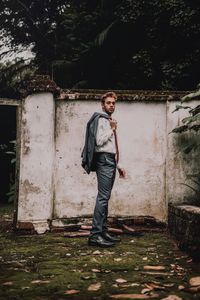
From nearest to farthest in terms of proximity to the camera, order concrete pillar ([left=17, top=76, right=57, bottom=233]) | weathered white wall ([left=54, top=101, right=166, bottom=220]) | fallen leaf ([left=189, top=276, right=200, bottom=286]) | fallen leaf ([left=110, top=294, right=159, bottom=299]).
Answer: fallen leaf ([left=110, top=294, right=159, bottom=299]) → fallen leaf ([left=189, top=276, right=200, bottom=286]) → concrete pillar ([left=17, top=76, right=57, bottom=233]) → weathered white wall ([left=54, top=101, right=166, bottom=220])

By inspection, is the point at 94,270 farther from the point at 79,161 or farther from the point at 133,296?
the point at 79,161

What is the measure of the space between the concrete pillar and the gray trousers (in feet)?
3.68

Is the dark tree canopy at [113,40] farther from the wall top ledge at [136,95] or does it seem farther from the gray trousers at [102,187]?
the gray trousers at [102,187]

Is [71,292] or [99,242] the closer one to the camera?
[71,292]

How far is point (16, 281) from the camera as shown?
3268 mm

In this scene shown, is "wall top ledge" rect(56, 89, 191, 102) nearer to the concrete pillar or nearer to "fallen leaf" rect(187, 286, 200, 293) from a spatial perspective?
the concrete pillar

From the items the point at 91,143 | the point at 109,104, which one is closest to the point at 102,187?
the point at 91,143

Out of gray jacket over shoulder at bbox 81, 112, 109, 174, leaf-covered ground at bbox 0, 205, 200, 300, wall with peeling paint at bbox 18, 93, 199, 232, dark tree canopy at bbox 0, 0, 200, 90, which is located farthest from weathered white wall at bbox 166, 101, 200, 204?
dark tree canopy at bbox 0, 0, 200, 90

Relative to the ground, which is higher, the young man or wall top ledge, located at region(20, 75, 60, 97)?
wall top ledge, located at region(20, 75, 60, 97)

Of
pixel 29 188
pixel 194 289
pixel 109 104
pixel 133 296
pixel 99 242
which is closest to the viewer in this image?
pixel 133 296

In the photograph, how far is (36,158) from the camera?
18.2 feet

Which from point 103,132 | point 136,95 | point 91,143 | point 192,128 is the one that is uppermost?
point 136,95

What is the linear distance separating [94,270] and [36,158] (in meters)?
2.33

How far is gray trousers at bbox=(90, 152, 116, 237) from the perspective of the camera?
4.62 meters
